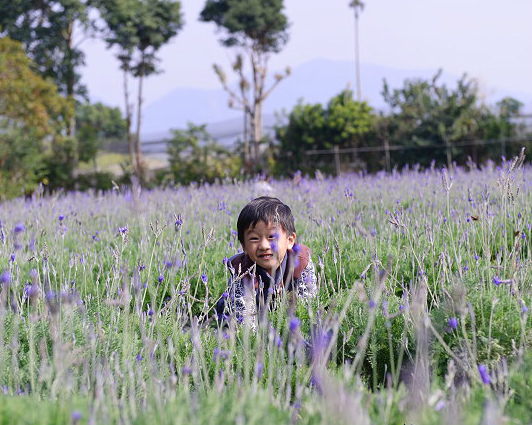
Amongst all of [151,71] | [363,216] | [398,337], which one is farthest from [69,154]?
[398,337]

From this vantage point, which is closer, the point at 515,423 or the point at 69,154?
the point at 515,423

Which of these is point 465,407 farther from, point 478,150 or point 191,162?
point 191,162

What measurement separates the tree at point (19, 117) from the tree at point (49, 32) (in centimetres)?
486

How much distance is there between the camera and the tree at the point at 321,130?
58.3ft

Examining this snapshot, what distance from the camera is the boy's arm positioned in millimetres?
3236

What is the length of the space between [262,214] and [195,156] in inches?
694

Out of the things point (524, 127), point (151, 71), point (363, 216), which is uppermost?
point (151, 71)

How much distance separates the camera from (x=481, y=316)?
2.59 meters

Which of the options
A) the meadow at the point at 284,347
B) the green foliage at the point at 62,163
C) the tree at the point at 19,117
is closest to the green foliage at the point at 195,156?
the green foliage at the point at 62,163

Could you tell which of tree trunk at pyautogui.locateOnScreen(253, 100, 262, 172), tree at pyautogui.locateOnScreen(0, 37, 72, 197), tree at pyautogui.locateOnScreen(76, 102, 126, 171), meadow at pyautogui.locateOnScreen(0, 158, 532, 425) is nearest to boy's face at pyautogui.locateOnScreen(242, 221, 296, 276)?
meadow at pyautogui.locateOnScreen(0, 158, 532, 425)

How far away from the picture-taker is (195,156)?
20422 millimetres

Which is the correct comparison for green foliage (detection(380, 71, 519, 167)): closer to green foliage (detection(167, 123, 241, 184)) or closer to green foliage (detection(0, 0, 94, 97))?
green foliage (detection(167, 123, 241, 184))

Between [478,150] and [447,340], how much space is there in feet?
47.0

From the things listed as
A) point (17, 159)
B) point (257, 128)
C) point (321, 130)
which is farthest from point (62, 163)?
point (321, 130)
